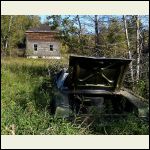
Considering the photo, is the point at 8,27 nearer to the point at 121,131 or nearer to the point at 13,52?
the point at 13,52

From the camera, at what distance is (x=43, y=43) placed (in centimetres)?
747

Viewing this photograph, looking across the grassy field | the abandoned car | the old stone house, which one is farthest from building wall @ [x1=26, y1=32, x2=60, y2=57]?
the abandoned car

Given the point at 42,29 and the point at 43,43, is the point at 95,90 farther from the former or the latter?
the point at 42,29

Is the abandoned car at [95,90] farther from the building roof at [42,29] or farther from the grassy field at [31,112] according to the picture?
the building roof at [42,29]

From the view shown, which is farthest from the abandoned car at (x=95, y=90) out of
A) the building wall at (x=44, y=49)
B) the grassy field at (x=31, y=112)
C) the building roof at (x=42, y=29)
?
the building roof at (x=42, y=29)

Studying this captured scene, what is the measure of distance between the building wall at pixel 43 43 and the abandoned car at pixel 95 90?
0.32 metres

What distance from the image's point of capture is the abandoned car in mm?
7258

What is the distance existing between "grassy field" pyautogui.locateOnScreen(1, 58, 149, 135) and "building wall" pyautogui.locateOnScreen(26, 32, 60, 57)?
113 millimetres

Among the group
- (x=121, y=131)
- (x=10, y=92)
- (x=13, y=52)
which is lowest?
(x=121, y=131)

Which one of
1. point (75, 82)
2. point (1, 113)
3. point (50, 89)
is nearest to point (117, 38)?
point (75, 82)

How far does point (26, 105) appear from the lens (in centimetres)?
728

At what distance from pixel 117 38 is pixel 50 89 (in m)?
1.33

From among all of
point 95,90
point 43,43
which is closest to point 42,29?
point 43,43

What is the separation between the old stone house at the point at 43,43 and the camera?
7.30 metres
